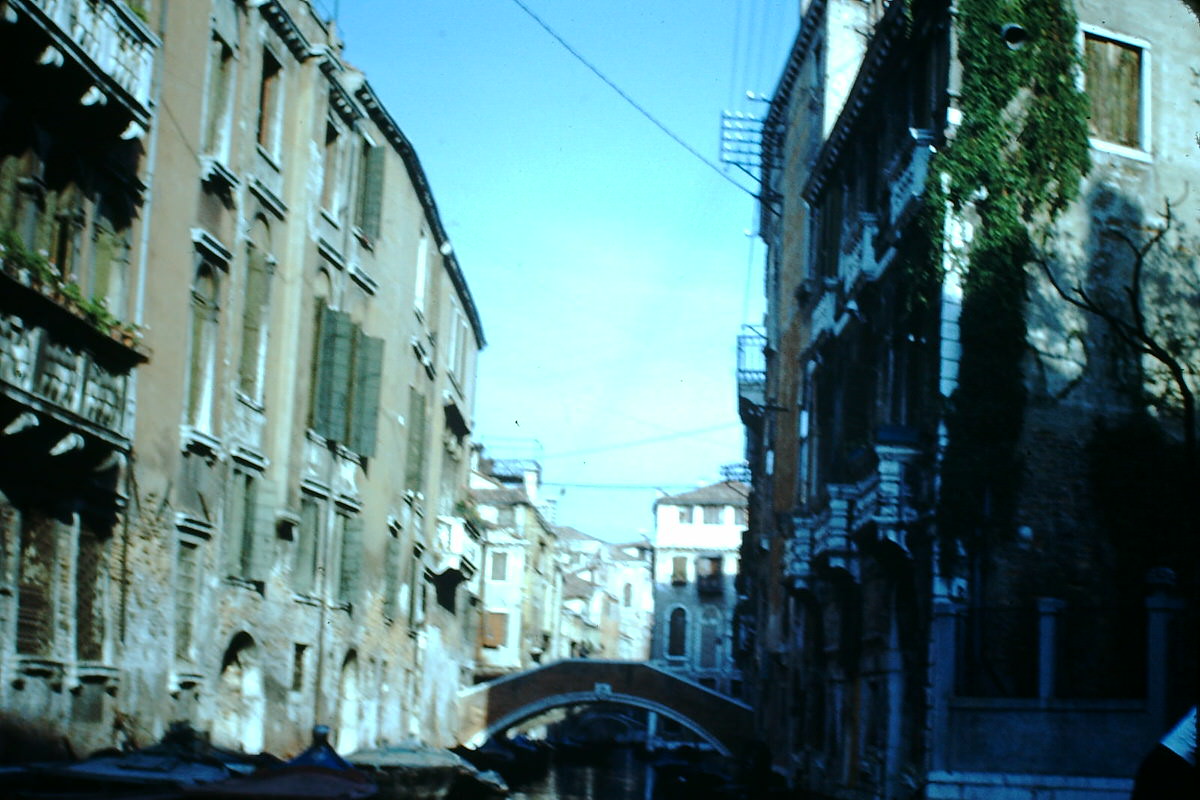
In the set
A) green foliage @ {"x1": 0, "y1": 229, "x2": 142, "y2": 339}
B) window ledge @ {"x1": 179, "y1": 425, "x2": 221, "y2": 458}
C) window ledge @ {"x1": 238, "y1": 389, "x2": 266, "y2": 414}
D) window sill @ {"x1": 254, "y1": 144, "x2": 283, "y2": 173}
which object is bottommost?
window ledge @ {"x1": 179, "y1": 425, "x2": 221, "y2": 458}

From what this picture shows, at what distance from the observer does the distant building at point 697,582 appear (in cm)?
6919

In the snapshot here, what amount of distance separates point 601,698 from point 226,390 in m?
26.1

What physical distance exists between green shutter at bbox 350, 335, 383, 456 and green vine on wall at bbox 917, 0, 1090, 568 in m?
9.31

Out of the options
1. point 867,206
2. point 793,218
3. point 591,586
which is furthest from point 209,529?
point 591,586

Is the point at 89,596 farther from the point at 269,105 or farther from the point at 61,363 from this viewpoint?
the point at 269,105

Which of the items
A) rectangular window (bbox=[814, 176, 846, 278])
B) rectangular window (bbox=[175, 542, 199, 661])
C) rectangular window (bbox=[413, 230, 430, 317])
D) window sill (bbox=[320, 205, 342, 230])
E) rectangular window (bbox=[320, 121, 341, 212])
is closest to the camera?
rectangular window (bbox=[175, 542, 199, 661])

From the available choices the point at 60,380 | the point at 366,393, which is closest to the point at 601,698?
the point at 366,393

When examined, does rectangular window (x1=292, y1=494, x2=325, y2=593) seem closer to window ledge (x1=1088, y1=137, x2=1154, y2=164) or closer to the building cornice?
the building cornice

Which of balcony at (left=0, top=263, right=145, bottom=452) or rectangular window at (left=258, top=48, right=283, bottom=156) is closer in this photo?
balcony at (left=0, top=263, right=145, bottom=452)

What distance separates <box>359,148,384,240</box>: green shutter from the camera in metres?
25.8

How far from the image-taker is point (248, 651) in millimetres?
20641

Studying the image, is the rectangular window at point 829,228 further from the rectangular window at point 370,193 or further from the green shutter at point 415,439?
the green shutter at point 415,439

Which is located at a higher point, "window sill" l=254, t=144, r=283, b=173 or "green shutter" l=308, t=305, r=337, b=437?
"window sill" l=254, t=144, r=283, b=173

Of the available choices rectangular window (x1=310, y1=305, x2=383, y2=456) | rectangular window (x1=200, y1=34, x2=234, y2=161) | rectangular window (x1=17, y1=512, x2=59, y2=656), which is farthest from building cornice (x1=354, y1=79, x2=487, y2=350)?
rectangular window (x1=17, y1=512, x2=59, y2=656)
